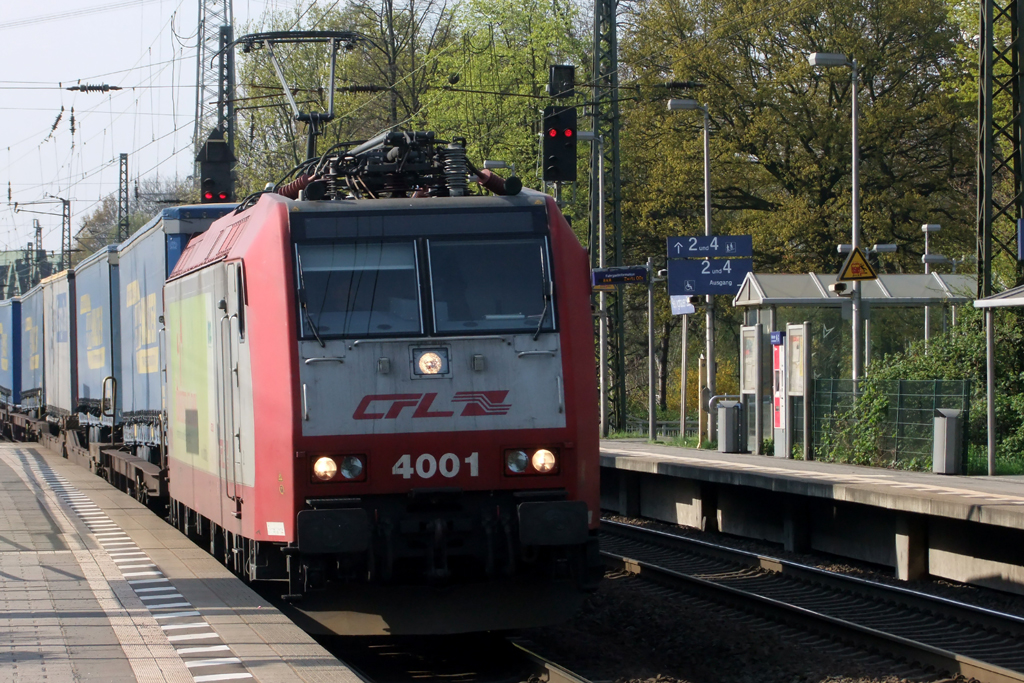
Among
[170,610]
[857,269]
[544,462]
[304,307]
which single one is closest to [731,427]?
[857,269]

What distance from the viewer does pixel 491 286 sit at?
8.87 meters

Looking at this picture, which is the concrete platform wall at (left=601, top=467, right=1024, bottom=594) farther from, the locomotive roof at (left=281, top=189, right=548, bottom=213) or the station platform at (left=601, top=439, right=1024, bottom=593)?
the locomotive roof at (left=281, top=189, right=548, bottom=213)

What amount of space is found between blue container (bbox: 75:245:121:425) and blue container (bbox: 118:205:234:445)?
379 millimetres

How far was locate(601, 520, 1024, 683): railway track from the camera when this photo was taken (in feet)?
30.1

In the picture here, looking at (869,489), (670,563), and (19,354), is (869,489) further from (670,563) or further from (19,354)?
(19,354)

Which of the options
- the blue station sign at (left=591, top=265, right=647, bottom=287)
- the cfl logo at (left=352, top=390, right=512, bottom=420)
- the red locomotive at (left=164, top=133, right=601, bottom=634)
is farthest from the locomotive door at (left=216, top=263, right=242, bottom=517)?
the blue station sign at (left=591, top=265, right=647, bottom=287)

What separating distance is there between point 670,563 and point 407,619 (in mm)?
6440

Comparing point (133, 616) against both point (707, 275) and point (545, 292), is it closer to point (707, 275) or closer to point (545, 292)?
point (545, 292)

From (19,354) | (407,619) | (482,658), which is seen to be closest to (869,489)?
(482,658)

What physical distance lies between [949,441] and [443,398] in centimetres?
1006

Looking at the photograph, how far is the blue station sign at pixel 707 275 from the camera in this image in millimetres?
24219

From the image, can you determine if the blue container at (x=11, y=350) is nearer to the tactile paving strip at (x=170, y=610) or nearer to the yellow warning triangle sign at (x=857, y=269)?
the tactile paving strip at (x=170, y=610)

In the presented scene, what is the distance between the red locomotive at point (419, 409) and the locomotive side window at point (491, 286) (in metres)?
0.01

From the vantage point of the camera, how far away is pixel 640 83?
131 ft
